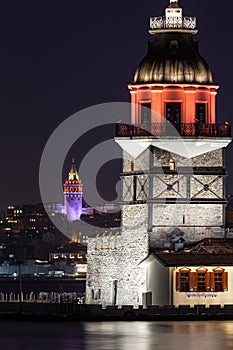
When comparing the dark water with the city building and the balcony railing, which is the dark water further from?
the balcony railing

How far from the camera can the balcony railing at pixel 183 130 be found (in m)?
109

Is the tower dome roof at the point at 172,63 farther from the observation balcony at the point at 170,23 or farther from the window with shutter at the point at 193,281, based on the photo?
the window with shutter at the point at 193,281

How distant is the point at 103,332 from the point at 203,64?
25.6 metres

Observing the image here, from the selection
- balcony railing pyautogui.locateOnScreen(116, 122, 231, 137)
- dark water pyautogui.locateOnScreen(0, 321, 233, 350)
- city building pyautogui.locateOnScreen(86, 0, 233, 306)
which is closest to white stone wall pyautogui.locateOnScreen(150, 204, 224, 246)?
city building pyautogui.locateOnScreen(86, 0, 233, 306)

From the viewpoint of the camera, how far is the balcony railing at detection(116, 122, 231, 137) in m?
109

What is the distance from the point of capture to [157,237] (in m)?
108

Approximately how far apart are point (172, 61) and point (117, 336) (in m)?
26.9

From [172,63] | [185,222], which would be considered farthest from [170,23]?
[185,222]

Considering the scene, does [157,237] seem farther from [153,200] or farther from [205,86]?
[205,86]

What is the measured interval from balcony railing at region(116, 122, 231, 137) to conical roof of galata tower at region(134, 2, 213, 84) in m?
2.51

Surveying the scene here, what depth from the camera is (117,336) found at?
86188mm

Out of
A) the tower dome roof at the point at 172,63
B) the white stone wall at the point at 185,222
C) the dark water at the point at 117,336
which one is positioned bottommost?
the dark water at the point at 117,336

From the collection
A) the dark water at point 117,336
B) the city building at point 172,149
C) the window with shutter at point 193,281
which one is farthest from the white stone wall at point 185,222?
the dark water at point 117,336

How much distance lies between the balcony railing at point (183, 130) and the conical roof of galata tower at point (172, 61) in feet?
8.24
